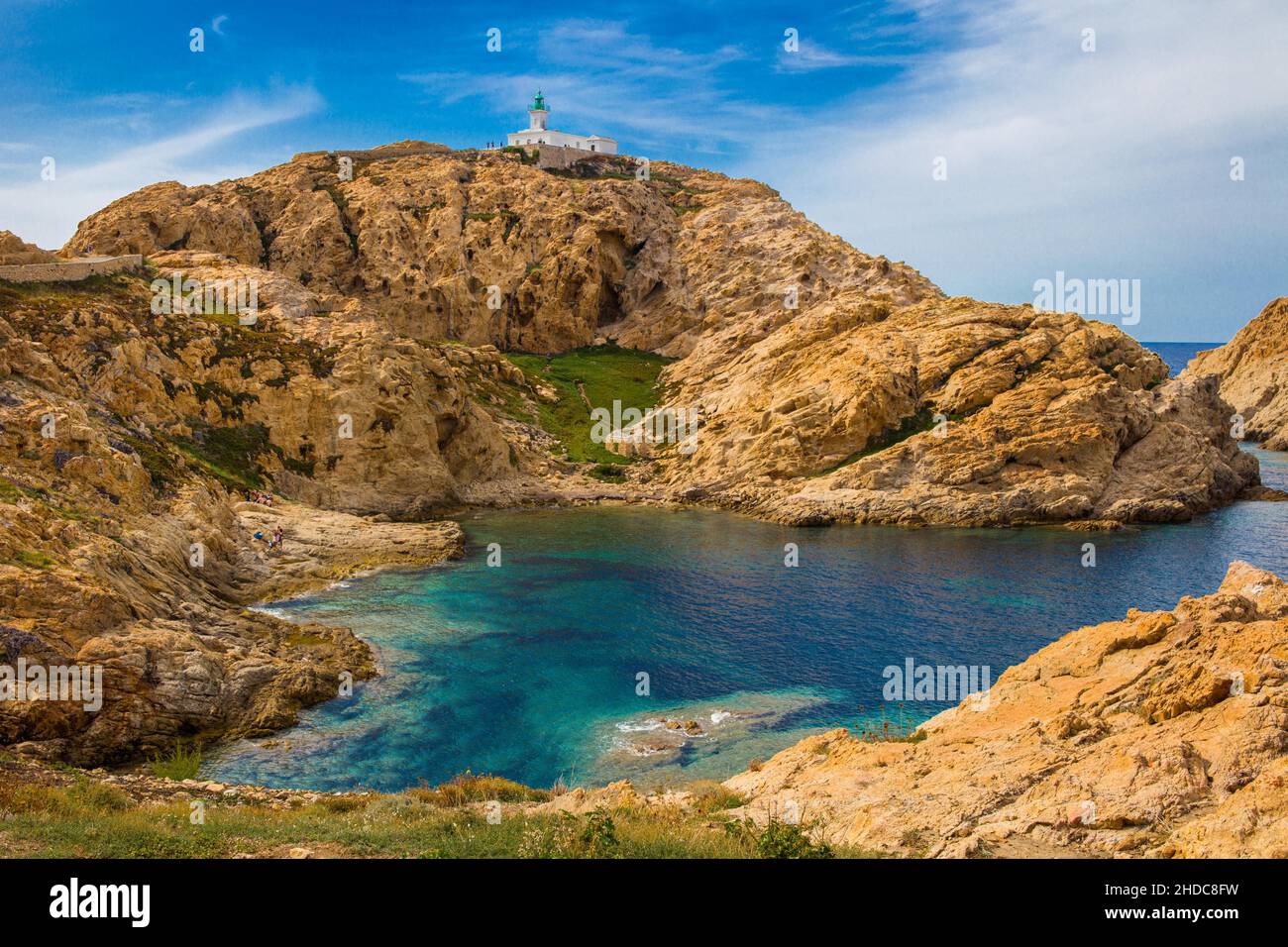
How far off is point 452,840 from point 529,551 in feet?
148

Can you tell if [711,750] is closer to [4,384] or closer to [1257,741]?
[1257,741]

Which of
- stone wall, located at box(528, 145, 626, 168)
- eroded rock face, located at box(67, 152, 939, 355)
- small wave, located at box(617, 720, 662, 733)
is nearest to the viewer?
small wave, located at box(617, 720, 662, 733)

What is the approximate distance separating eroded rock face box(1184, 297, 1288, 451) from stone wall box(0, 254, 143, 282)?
151 m

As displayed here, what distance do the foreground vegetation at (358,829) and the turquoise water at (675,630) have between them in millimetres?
8030

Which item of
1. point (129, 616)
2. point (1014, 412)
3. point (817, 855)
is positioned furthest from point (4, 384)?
point (1014, 412)

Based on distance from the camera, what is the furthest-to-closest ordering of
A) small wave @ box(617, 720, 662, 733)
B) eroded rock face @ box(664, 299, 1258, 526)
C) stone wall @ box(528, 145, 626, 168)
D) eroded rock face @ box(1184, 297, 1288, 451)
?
stone wall @ box(528, 145, 626, 168), eroded rock face @ box(1184, 297, 1288, 451), eroded rock face @ box(664, 299, 1258, 526), small wave @ box(617, 720, 662, 733)

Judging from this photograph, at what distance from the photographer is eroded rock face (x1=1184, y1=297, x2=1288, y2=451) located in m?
126

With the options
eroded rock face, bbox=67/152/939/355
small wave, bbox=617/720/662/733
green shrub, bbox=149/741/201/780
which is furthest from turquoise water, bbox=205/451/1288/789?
eroded rock face, bbox=67/152/939/355

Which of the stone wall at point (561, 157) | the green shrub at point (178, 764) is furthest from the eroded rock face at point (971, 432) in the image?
the stone wall at point (561, 157)

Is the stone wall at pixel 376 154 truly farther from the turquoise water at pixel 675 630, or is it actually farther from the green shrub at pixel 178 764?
the green shrub at pixel 178 764

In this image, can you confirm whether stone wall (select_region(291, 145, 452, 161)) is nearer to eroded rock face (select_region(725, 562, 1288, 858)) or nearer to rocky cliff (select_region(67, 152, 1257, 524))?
rocky cliff (select_region(67, 152, 1257, 524))

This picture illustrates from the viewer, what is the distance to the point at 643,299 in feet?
403

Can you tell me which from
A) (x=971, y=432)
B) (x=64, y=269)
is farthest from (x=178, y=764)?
(x=971, y=432)

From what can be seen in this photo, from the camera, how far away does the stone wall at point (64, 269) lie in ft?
184
